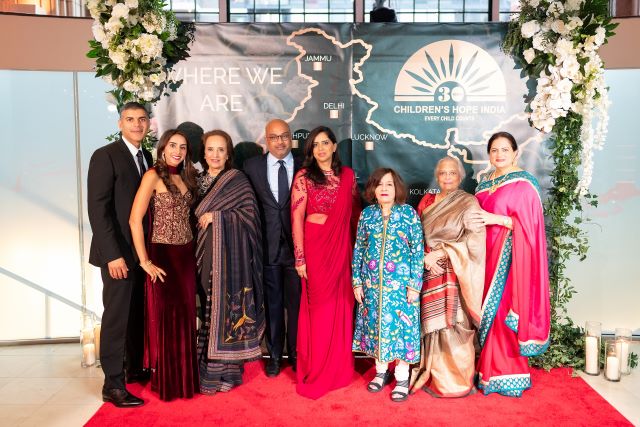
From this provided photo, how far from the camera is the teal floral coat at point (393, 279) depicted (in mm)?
3182

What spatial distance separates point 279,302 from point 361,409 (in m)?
0.87

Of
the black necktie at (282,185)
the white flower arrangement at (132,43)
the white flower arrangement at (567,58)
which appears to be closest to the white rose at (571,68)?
the white flower arrangement at (567,58)

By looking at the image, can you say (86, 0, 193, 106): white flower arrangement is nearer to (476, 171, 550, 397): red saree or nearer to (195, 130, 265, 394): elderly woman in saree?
(195, 130, 265, 394): elderly woman in saree

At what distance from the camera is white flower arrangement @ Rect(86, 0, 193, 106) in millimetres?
3557

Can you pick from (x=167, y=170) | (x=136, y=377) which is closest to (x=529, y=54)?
(x=167, y=170)

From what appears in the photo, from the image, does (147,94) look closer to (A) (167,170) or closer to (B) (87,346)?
(A) (167,170)

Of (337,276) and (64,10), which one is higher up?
(64,10)

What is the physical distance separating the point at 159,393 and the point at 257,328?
0.66 meters

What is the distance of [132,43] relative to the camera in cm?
356

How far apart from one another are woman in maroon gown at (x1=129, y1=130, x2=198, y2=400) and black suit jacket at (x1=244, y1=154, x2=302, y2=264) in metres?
0.48

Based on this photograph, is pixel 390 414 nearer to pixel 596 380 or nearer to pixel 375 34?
pixel 596 380

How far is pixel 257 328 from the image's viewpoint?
11.3 ft

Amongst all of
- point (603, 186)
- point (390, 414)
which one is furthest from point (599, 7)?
point (390, 414)

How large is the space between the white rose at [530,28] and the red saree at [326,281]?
4.82ft
